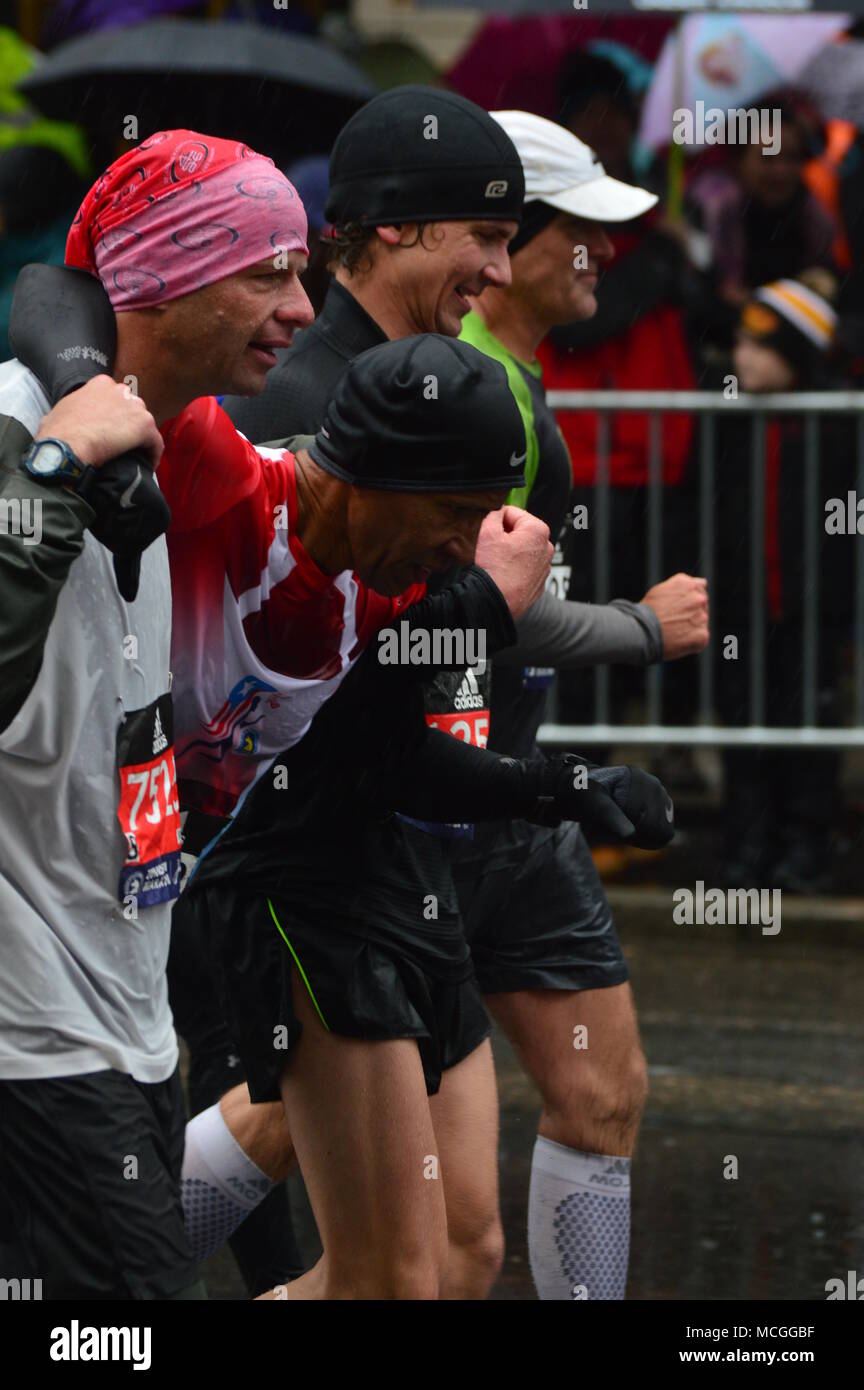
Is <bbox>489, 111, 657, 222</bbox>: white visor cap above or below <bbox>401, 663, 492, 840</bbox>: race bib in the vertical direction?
above

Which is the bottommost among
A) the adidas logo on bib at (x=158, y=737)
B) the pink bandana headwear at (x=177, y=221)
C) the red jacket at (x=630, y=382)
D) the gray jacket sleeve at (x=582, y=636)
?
the adidas logo on bib at (x=158, y=737)

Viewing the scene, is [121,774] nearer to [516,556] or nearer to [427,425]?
[427,425]

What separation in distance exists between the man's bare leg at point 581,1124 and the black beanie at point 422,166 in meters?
1.42

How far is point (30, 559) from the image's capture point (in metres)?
2.61

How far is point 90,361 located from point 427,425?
0.55 m

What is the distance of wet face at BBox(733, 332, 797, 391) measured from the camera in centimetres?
848

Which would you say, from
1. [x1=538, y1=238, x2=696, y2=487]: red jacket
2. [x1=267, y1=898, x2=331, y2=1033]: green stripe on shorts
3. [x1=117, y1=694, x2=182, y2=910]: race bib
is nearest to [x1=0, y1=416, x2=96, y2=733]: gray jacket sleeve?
[x1=117, y1=694, x2=182, y2=910]: race bib

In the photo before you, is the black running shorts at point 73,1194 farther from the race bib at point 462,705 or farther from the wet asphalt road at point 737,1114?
the wet asphalt road at point 737,1114

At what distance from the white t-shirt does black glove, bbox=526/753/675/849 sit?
0.72 m

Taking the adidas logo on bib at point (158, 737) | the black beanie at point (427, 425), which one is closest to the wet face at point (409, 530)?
the black beanie at point (427, 425)

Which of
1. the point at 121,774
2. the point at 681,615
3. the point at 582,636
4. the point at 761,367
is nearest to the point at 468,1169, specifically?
the point at 582,636

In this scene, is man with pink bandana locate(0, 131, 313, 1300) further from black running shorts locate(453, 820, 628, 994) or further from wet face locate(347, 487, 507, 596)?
black running shorts locate(453, 820, 628, 994)

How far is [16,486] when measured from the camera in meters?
2.65

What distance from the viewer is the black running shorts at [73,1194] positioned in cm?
301
